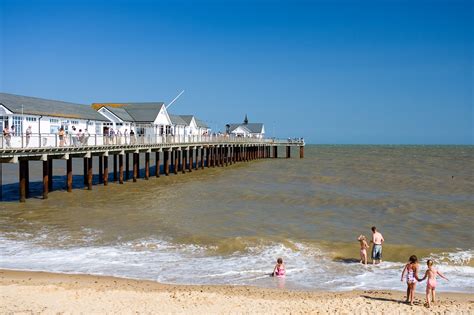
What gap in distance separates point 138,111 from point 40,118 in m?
20.2

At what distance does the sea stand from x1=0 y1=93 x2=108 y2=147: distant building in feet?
11.3

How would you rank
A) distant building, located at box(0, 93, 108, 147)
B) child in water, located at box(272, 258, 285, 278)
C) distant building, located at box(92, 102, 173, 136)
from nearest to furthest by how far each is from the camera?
child in water, located at box(272, 258, 285, 278)
distant building, located at box(0, 93, 108, 147)
distant building, located at box(92, 102, 173, 136)

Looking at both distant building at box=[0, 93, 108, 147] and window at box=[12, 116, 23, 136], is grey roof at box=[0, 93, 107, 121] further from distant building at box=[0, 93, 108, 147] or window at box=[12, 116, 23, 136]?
window at box=[12, 116, 23, 136]

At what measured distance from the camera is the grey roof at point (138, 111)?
148ft

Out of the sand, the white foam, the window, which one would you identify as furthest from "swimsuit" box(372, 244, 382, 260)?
the window

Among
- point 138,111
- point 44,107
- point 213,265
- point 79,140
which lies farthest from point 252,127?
point 213,265

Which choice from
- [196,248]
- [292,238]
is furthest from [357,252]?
[196,248]

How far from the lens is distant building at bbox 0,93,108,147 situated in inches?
979

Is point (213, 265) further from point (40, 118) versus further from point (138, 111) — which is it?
point (138, 111)

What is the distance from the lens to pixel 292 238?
17.9 m

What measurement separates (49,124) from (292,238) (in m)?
18.6

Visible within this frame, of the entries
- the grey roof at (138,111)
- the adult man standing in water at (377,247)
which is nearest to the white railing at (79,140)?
the grey roof at (138,111)

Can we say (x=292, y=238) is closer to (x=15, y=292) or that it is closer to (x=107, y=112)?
(x=15, y=292)

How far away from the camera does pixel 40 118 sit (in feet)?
93.8
